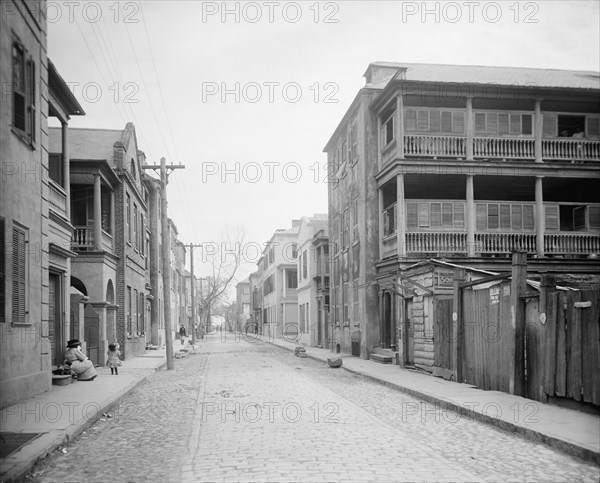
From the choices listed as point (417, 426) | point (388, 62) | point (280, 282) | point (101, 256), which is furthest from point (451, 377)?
point (280, 282)

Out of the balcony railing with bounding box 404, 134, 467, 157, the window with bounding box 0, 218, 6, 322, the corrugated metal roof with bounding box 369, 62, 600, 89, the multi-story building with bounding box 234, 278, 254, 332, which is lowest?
the multi-story building with bounding box 234, 278, 254, 332

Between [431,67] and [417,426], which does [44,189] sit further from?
[431,67]

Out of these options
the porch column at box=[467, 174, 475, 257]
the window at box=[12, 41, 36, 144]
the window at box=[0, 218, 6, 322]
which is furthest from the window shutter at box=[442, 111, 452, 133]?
the window at box=[0, 218, 6, 322]

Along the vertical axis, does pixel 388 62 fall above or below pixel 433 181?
above

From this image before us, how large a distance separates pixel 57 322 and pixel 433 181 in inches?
608

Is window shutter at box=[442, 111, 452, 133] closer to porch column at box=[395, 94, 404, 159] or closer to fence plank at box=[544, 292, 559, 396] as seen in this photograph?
porch column at box=[395, 94, 404, 159]

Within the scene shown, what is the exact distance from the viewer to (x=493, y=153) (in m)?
25.3

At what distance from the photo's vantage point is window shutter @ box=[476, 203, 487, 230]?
25281 mm

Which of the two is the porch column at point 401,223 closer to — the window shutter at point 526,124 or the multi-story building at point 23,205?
the window shutter at point 526,124

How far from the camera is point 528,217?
25609 millimetres

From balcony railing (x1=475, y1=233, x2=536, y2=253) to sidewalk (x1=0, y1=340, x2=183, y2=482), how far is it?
1402 centimetres

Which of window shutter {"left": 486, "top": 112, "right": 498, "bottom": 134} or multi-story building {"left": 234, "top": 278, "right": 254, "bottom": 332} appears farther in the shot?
multi-story building {"left": 234, "top": 278, "right": 254, "bottom": 332}

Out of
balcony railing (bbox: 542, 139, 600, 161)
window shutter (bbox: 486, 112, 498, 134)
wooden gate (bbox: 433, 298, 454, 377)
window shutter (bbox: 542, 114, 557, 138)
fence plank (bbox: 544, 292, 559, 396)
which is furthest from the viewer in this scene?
window shutter (bbox: 542, 114, 557, 138)

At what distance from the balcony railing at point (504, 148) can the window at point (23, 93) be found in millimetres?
16954
